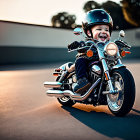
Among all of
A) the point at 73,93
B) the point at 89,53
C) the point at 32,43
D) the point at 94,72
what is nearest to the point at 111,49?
the point at 89,53

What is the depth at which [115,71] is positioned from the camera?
4.26m

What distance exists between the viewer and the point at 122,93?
4.20 metres

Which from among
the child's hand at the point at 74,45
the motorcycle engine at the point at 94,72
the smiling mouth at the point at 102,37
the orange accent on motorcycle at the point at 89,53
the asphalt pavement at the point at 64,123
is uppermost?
the smiling mouth at the point at 102,37

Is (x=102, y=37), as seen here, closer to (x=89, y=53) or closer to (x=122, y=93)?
(x=89, y=53)

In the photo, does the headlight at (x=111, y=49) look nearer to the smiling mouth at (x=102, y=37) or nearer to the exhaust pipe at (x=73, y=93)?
the exhaust pipe at (x=73, y=93)

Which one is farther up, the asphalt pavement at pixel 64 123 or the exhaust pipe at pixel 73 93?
the exhaust pipe at pixel 73 93

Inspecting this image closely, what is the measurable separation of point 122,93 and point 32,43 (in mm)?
24366

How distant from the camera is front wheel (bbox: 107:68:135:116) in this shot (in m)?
4.00

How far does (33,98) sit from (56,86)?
4.85 ft

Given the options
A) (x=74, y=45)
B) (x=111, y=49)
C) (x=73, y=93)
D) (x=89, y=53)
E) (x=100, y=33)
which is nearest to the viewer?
(x=111, y=49)

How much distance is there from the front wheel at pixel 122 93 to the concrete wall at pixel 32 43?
2032 centimetres

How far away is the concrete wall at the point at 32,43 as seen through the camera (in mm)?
24859

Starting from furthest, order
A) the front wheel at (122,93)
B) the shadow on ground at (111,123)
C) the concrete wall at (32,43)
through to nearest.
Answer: the concrete wall at (32,43) → the front wheel at (122,93) → the shadow on ground at (111,123)

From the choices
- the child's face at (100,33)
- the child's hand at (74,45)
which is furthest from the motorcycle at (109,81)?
the child's face at (100,33)
